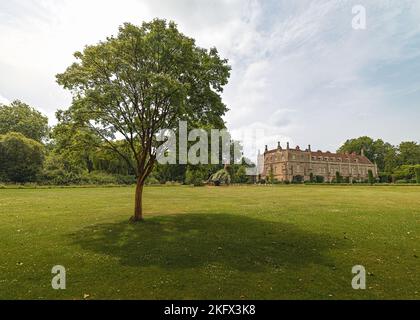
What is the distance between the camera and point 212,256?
10.0 meters

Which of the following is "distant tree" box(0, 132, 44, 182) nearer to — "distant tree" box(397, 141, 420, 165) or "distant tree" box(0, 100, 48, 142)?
"distant tree" box(0, 100, 48, 142)

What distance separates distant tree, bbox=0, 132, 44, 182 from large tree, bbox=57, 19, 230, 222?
4662cm

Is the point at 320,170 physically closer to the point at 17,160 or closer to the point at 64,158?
the point at 17,160

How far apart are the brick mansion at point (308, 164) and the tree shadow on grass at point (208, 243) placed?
3423 inches

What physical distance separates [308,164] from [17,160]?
304 feet

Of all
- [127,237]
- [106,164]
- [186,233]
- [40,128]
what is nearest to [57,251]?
[127,237]

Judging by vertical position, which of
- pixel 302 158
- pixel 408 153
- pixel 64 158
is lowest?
pixel 64 158

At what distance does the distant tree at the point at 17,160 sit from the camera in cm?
5284

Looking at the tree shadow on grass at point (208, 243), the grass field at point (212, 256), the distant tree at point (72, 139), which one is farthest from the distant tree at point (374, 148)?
the distant tree at point (72, 139)

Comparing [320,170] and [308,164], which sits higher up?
[308,164]

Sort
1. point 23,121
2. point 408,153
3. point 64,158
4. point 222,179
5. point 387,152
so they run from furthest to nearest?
point 387,152, point 408,153, point 23,121, point 222,179, point 64,158

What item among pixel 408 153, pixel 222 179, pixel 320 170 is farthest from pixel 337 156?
pixel 222 179
